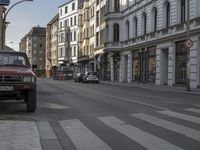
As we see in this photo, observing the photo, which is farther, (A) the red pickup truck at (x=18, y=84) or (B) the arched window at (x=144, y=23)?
(B) the arched window at (x=144, y=23)

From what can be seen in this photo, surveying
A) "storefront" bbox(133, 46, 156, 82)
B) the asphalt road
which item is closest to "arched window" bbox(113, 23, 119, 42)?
"storefront" bbox(133, 46, 156, 82)

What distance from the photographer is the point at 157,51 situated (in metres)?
45.8

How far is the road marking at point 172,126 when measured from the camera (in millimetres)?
10156

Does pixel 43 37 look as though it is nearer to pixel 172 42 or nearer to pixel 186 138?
pixel 172 42

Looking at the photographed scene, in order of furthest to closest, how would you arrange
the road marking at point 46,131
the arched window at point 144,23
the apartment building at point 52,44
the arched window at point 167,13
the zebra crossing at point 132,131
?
the apartment building at point 52,44 < the arched window at point 144,23 < the arched window at point 167,13 < the road marking at point 46,131 < the zebra crossing at point 132,131

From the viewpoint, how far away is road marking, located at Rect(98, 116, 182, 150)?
8712mm

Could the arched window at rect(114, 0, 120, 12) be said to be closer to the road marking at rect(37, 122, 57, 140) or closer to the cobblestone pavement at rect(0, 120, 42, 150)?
the road marking at rect(37, 122, 57, 140)

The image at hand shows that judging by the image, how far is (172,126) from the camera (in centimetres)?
1150

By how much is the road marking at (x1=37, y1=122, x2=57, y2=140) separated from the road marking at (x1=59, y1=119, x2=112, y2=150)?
0.34m

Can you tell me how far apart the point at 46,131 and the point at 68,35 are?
103 metres

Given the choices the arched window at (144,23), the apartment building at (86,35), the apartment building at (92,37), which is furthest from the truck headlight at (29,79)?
the apartment building at (86,35)

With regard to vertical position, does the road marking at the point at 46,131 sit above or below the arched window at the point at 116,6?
below

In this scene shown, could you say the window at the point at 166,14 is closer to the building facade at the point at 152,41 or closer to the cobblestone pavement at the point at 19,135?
the building facade at the point at 152,41

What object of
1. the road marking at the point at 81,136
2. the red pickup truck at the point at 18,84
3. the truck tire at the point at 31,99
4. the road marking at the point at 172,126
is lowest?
the road marking at the point at 81,136
